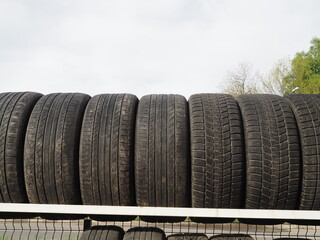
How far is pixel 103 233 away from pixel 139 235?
1.12 feet

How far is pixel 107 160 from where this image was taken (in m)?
2.33

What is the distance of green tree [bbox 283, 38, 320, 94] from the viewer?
22297mm

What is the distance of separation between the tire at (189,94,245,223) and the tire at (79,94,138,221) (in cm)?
56

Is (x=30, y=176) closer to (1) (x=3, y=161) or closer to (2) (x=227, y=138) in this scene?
(1) (x=3, y=161)

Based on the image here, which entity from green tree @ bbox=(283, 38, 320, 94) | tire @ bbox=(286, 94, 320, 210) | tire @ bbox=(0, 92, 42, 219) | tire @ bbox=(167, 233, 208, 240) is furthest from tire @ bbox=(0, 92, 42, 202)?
green tree @ bbox=(283, 38, 320, 94)

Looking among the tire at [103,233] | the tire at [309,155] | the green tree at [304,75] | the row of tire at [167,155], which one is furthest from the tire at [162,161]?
the green tree at [304,75]

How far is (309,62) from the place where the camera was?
25188 millimetres

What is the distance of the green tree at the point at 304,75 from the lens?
22.3 metres

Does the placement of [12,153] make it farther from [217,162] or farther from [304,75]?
[304,75]

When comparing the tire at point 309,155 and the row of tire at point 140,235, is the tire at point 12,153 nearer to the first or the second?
the row of tire at point 140,235

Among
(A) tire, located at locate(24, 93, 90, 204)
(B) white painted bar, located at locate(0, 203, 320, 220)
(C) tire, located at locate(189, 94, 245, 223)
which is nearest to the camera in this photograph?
(B) white painted bar, located at locate(0, 203, 320, 220)

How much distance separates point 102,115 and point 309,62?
2738cm

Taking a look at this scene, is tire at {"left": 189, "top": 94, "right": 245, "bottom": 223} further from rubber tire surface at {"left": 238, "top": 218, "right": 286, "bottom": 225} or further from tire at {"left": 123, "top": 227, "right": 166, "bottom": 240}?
tire at {"left": 123, "top": 227, "right": 166, "bottom": 240}

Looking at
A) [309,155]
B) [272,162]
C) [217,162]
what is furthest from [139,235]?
[309,155]
